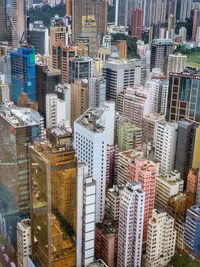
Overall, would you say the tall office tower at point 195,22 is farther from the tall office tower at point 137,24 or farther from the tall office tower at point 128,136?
the tall office tower at point 128,136

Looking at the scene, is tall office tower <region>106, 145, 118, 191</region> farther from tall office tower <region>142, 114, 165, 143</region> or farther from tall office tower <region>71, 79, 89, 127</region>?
tall office tower <region>71, 79, 89, 127</region>

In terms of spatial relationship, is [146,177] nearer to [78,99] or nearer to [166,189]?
[166,189]

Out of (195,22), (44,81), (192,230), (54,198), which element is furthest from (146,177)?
(195,22)

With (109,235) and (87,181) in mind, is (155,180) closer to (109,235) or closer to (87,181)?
(109,235)

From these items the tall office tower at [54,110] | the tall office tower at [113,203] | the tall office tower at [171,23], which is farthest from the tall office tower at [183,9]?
the tall office tower at [113,203]

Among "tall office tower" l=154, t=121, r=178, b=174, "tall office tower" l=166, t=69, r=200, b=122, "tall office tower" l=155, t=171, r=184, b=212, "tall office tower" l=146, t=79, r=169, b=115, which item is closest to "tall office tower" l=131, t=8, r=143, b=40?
"tall office tower" l=146, t=79, r=169, b=115

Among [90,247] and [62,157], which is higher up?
[62,157]

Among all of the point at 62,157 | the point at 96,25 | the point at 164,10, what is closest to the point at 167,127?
the point at 62,157
